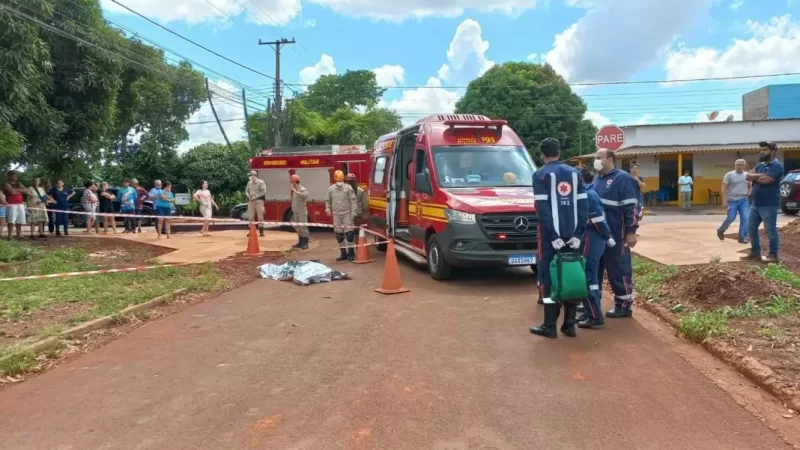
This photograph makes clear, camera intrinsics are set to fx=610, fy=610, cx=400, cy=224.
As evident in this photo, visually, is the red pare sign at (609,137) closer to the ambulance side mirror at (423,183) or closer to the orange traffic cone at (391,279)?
the ambulance side mirror at (423,183)

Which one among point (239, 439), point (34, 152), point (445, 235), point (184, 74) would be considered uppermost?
point (184, 74)

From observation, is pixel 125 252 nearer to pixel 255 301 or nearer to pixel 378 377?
pixel 255 301

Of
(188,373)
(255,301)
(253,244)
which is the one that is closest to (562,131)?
(253,244)

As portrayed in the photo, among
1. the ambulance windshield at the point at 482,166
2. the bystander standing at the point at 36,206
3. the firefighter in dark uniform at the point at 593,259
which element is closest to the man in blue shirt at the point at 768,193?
the ambulance windshield at the point at 482,166

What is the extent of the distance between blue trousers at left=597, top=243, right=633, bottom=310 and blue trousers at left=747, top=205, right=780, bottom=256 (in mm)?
3698

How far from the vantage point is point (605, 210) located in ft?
20.9

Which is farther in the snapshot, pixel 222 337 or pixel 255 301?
pixel 255 301

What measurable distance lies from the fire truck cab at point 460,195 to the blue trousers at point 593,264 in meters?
2.14

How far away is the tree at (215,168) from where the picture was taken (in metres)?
32.2

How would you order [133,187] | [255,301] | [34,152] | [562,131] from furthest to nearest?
[562,131]
[133,187]
[34,152]
[255,301]

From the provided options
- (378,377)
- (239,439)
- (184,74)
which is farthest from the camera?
(184,74)

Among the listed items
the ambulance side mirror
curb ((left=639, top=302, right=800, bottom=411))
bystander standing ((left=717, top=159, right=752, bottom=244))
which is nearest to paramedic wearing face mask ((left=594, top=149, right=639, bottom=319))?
curb ((left=639, top=302, right=800, bottom=411))

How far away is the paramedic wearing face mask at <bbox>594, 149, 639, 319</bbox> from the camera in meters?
6.23

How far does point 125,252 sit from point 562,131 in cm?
3533
